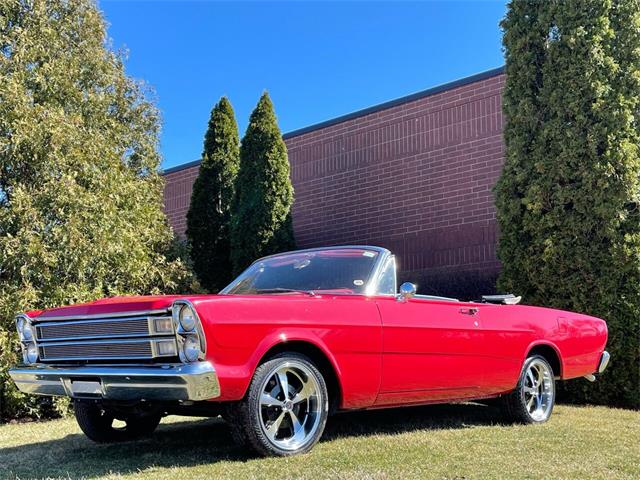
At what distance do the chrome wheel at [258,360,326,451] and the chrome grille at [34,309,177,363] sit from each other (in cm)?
76

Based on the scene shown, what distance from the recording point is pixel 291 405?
4598 mm

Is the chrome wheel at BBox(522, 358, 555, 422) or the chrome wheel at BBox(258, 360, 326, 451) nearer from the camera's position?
the chrome wheel at BBox(258, 360, 326, 451)

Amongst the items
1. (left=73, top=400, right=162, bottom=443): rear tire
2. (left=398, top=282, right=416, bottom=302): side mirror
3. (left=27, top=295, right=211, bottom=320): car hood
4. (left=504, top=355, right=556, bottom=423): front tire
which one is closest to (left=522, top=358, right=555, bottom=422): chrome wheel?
(left=504, top=355, right=556, bottom=423): front tire

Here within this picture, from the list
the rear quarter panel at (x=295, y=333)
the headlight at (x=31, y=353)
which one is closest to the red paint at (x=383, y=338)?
the rear quarter panel at (x=295, y=333)

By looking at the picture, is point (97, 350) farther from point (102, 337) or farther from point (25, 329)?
point (25, 329)

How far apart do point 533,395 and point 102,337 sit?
401 centimetres

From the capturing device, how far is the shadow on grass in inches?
179

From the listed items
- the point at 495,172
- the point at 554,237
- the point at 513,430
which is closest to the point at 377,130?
the point at 495,172

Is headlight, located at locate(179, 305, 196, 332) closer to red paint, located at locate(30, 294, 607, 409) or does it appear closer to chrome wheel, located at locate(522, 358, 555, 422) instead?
red paint, located at locate(30, 294, 607, 409)

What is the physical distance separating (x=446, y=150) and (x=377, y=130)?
1553mm

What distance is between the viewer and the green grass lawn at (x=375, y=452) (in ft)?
13.9

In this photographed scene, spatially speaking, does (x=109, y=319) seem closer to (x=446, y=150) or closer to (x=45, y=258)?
(x=45, y=258)

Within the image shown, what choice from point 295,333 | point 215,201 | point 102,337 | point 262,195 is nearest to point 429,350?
point 295,333

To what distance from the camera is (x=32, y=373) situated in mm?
4812
